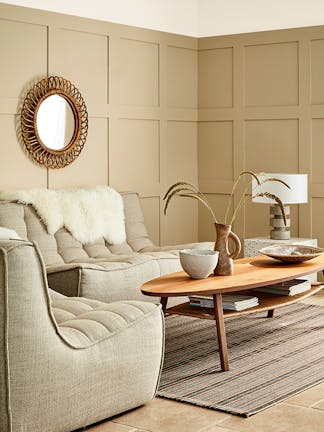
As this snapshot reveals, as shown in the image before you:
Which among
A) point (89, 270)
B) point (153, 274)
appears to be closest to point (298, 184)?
point (153, 274)

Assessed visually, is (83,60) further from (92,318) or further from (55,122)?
(92,318)

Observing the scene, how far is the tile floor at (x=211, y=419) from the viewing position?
11.5 ft

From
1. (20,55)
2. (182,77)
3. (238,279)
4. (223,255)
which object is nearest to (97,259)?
(223,255)

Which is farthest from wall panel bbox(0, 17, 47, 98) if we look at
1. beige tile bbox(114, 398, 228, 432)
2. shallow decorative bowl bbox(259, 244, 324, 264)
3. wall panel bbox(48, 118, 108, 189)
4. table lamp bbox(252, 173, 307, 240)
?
beige tile bbox(114, 398, 228, 432)

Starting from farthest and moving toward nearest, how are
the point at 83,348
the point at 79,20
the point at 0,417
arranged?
1. the point at 79,20
2. the point at 83,348
3. the point at 0,417

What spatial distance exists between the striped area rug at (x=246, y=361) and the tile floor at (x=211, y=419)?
64 mm

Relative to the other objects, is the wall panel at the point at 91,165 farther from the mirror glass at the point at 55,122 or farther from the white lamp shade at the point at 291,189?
the white lamp shade at the point at 291,189

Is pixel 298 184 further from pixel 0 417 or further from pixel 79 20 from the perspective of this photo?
pixel 0 417

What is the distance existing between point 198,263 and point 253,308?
1.29 ft

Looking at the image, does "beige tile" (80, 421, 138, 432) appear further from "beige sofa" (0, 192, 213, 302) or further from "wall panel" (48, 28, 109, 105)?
"wall panel" (48, 28, 109, 105)

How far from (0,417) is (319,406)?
57.0 inches

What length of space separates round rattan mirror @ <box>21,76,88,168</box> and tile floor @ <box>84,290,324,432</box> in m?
2.70

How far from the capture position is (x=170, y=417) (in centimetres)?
364

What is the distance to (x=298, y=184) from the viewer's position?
646cm
